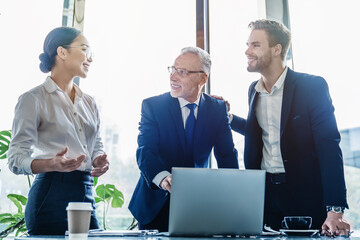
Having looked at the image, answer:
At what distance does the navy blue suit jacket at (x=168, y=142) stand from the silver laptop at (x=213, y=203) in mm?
624

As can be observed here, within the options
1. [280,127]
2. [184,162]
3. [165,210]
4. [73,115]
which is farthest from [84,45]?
[280,127]

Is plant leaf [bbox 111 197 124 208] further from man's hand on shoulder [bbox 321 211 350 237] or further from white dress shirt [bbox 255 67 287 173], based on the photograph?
man's hand on shoulder [bbox 321 211 350 237]

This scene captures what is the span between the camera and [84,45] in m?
2.30

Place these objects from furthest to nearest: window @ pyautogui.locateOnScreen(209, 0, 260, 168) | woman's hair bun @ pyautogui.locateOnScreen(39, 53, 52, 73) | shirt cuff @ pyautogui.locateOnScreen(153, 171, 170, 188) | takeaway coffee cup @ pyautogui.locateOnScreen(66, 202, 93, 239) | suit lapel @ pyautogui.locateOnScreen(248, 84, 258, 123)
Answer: window @ pyautogui.locateOnScreen(209, 0, 260, 168) → suit lapel @ pyautogui.locateOnScreen(248, 84, 258, 123) → woman's hair bun @ pyautogui.locateOnScreen(39, 53, 52, 73) → shirt cuff @ pyautogui.locateOnScreen(153, 171, 170, 188) → takeaway coffee cup @ pyautogui.locateOnScreen(66, 202, 93, 239)

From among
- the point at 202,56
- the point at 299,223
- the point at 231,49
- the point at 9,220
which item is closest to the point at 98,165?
the point at 202,56

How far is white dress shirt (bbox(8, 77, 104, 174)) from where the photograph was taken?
74.9 inches

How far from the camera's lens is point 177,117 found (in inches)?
91.1

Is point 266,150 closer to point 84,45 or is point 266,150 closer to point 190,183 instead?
point 190,183

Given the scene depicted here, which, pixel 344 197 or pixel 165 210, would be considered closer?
pixel 344 197

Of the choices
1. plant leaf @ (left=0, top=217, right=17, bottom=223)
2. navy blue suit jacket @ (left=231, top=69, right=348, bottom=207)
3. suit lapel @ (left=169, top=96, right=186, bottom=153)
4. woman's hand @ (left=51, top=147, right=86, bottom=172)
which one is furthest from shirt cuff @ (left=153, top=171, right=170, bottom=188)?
plant leaf @ (left=0, top=217, right=17, bottom=223)

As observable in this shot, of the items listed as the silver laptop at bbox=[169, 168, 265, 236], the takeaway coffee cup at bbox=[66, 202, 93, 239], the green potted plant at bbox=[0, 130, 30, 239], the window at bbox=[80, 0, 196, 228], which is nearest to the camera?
the takeaway coffee cup at bbox=[66, 202, 93, 239]

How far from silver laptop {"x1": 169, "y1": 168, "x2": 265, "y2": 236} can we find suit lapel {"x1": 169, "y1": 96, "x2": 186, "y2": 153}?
826 millimetres

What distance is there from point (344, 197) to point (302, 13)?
6.61 feet

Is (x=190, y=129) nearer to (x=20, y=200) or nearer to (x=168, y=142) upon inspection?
(x=168, y=142)
